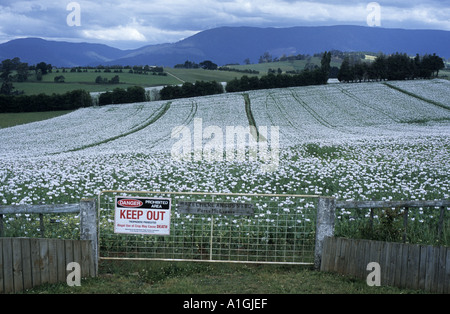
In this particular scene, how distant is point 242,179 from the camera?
738 inches

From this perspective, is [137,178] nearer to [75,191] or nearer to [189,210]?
[75,191]

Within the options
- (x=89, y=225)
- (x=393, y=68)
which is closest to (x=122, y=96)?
(x=393, y=68)

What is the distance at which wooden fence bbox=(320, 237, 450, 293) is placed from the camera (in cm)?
803

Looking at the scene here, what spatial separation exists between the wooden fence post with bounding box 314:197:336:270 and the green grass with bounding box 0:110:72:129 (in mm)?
61564

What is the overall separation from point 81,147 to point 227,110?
94.5ft

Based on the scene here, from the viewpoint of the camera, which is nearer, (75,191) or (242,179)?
(75,191)

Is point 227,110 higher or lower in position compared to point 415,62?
lower

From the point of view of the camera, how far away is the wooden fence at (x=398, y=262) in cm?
803

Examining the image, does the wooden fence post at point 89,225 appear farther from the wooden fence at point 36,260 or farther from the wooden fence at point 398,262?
the wooden fence at point 398,262

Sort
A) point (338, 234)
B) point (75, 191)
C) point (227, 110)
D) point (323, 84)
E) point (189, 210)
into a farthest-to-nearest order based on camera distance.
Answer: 1. point (323, 84)
2. point (227, 110)
3. point (75, 191)
4. point (338, 234)
5. point (189, 210)

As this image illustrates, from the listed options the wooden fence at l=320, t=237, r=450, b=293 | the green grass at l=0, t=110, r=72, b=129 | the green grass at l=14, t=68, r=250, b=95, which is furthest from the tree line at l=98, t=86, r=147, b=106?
the wooden fence at l=320, t=237, r=450, b=293

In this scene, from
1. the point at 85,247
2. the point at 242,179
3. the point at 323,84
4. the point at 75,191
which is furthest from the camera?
the point at 323,84

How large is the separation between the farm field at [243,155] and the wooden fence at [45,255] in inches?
217

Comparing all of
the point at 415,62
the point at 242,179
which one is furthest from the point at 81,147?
the point at 415,62
